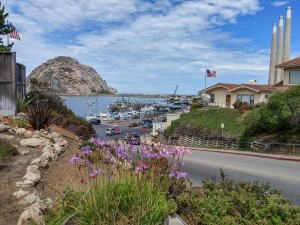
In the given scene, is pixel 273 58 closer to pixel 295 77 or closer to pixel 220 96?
pixel 220 96

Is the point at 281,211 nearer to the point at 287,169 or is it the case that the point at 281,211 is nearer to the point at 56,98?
the point at 287,169

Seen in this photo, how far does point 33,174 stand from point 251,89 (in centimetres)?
4558

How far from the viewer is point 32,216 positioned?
489 centimetres

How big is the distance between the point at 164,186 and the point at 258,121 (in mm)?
26771

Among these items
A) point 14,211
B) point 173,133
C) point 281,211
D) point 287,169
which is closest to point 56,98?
point 287,169

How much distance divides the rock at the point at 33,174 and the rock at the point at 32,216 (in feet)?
4.65

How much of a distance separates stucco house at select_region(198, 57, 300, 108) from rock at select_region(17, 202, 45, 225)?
1472 inches

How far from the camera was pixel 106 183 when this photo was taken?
4.62 metres

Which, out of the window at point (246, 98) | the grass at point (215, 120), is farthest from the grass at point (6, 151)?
the window at point (246, 98)

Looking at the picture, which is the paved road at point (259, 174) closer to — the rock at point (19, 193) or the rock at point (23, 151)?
the rock at point (23, 151)

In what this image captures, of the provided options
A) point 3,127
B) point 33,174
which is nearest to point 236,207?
point 33,174

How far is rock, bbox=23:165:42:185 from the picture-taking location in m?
6.47

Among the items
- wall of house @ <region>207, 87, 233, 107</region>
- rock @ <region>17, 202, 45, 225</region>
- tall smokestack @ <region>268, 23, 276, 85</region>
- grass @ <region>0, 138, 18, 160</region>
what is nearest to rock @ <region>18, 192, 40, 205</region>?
rock @ <region>17, 202, 45, 225</region>

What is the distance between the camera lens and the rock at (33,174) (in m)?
6.47
